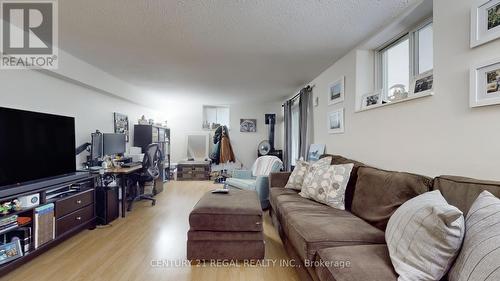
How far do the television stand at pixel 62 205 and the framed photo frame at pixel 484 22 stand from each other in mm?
3439

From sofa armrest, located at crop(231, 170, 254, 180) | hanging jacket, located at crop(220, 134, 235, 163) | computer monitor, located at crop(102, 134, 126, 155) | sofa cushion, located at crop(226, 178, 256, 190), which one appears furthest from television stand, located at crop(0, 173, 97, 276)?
hanging jacket, located at crop(220, 134, 235, 163)

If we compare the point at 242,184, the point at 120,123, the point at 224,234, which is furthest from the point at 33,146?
the point at 242,184

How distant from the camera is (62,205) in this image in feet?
7.72

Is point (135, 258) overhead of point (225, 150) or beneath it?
beneath

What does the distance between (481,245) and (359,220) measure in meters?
1.00

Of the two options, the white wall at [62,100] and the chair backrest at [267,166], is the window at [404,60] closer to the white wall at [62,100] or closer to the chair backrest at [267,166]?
the chair backrest at [267,166]

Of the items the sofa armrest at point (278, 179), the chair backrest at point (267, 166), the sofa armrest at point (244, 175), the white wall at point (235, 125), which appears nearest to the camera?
the sofa armrest at point (278, 179)

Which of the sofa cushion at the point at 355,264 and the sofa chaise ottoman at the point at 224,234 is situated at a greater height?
the sofa cushion at the point at 355,264

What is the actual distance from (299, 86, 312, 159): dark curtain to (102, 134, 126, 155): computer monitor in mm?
3195

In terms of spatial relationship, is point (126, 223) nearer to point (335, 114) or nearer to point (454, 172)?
point (335, 114)

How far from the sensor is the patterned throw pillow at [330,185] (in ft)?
7.13

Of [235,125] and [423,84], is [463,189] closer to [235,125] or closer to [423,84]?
[423,84]

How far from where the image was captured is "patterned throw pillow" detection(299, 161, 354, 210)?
217 centimetres

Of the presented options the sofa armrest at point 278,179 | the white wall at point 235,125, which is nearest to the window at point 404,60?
the sofa armrest at point 278,179
